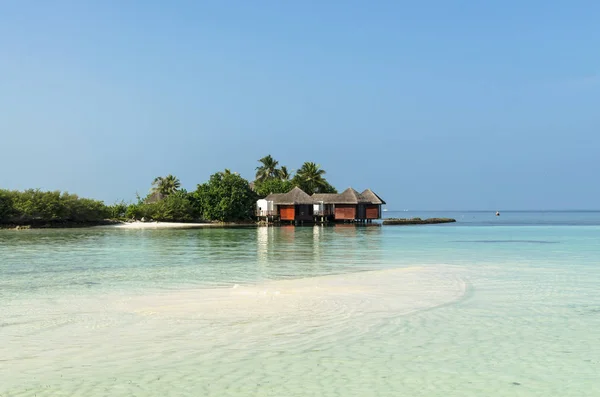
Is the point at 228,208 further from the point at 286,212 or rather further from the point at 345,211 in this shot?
the point at 345,211

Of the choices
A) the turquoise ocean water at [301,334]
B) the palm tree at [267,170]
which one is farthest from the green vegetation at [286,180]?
the turquoise ocean water at [301,334]

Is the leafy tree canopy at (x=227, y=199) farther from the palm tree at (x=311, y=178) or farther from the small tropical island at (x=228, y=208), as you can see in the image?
the palm tree at (x=311, y=178)

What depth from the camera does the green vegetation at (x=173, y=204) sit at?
56875mm

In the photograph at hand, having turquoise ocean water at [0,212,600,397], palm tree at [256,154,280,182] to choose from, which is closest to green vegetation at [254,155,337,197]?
palm tree at [256,154,280,182]

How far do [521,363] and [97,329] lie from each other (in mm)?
6230

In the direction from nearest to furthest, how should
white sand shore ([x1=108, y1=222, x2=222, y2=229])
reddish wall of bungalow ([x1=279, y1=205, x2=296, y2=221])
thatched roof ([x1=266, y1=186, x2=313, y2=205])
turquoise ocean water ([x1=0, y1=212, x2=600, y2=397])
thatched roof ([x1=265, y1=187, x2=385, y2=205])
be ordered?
turquoise ocean water ([x1=0, y1=212, x2=600, y2=397]), white sand shore ([x1=108, y1=222, x2=222, y2=229]), thatched roof ([x1=266, y1=186, x2=313, y2=205]), thatched roof ([x1=265, y1=187, x2=385, y2=205]), reddish wall of bungalow ([x1=279, y1=205, x2=296, y2=221])

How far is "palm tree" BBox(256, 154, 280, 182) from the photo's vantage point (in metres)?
87.4

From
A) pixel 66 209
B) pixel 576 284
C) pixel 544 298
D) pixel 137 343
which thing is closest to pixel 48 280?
pixel 137 343

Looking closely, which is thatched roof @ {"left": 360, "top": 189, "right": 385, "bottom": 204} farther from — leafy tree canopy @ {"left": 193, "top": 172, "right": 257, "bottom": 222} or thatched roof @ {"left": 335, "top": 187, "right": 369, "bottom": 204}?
leafy tree canopy @ {"left": 193, "top": 172, "right": 257, "bottom": 222}

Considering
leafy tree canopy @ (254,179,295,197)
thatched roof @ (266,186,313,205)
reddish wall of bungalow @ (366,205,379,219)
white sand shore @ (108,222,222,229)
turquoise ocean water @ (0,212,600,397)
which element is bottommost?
turquoise ocean water @ (0,212,600,397)

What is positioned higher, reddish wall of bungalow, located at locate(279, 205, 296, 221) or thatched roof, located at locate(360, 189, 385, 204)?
thatched roof, located at locate(360, 189, 385, 204)

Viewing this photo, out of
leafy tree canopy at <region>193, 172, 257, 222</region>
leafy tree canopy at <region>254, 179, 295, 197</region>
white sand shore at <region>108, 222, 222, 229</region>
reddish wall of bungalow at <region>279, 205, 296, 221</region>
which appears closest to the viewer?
white sand shore at <region>108, 222, 222, 229</region>

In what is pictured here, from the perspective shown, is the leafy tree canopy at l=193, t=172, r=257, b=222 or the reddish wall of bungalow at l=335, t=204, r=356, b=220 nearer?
the leafy tree canopy at l=193, t=172, r=257, b=222

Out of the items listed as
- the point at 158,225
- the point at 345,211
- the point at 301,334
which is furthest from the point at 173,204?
the point at 301,334
